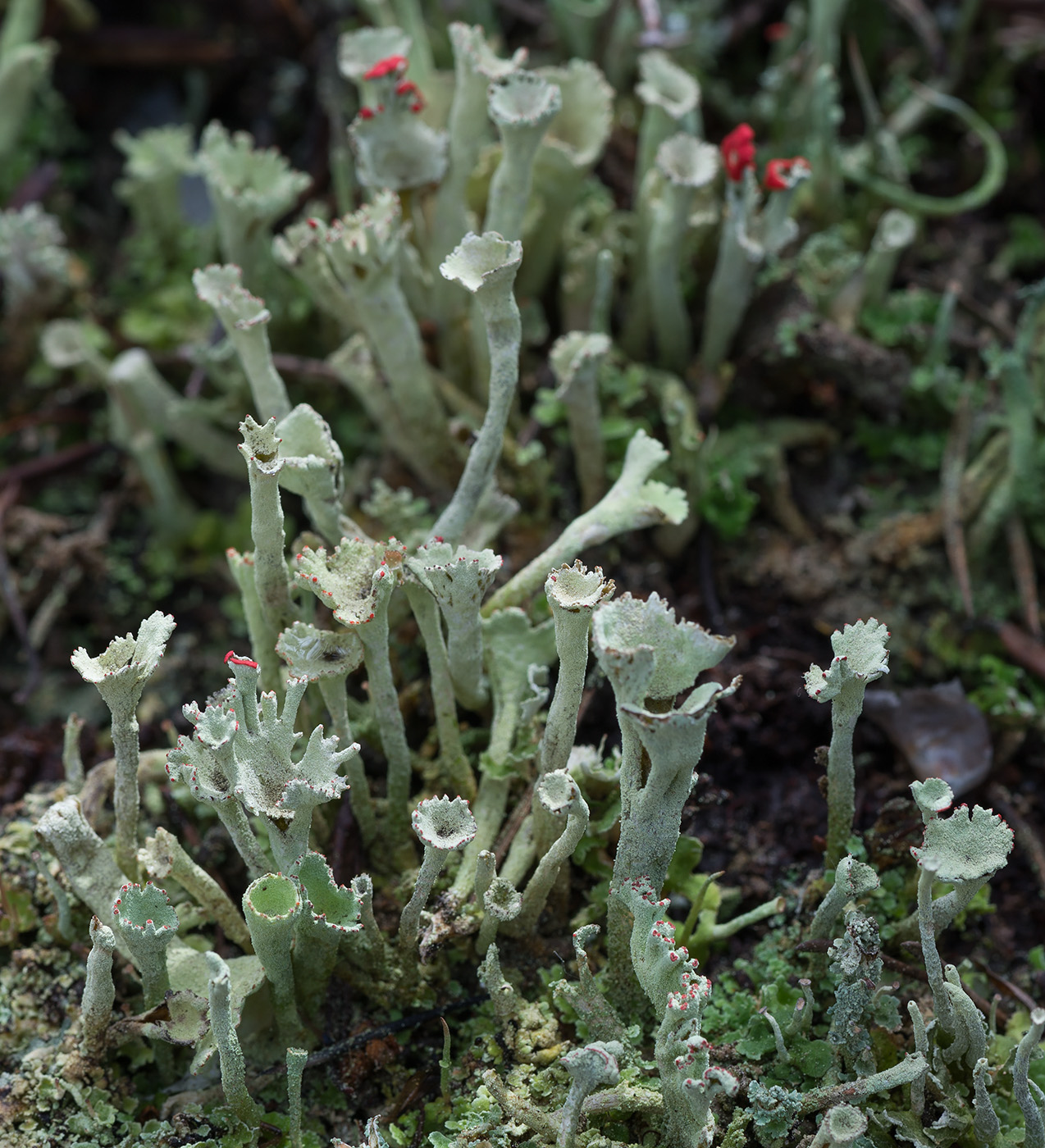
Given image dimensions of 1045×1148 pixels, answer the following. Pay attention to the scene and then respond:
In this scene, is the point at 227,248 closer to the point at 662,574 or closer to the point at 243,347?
the point at 243,347

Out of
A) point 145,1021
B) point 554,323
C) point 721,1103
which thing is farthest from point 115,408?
point 721,1103

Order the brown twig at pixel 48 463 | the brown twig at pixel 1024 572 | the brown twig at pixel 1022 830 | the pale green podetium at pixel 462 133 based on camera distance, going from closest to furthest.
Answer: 1. the brown twig at pixel 1022 830
2. the pale green podetium at pixel 462 133
3. the brown twig at pixel 1024 572
4. the brown twig at pixel 48 463

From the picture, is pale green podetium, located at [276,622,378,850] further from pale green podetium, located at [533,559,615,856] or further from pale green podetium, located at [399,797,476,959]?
pale green podetium, located at [533,559,615,856]

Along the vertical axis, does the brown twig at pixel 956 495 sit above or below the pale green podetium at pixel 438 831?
below

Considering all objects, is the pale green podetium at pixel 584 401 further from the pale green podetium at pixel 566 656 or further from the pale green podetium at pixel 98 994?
the pale green podetium at pixel 98 994

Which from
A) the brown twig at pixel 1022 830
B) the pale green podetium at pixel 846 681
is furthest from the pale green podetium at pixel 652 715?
the brown twig at pixel 1022 830

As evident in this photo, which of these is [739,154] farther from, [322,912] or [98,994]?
[98,994]
